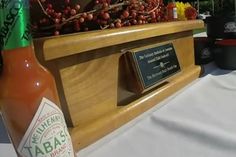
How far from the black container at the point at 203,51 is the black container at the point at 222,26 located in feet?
0.08

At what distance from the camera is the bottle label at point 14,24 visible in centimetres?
26

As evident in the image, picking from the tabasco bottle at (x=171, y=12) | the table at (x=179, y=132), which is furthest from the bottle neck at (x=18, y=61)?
the tabasco bottle at (x=171, y=12)

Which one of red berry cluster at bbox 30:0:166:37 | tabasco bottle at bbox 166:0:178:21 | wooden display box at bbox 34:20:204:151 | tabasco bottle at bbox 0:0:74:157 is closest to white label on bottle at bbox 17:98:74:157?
tabasco bottle at bbox 0:0:74:157

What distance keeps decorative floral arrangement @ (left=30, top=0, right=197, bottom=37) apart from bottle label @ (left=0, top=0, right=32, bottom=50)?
197 millimetres

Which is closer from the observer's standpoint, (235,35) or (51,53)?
→ (51,53)

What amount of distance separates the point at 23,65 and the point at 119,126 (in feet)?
0.77

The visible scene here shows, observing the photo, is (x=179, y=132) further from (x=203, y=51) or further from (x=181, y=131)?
(x=203, y=51)

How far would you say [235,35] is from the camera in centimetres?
81

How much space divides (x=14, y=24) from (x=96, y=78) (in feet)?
0.72

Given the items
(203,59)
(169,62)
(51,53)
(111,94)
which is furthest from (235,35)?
(51,53)

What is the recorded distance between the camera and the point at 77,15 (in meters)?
0.48

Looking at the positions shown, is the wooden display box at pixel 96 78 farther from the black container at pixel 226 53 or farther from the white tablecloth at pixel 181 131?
the black container at pixel 226 53

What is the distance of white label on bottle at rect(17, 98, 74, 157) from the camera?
29 cm

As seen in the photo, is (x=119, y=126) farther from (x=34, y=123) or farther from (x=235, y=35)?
(x=235, y=35)
